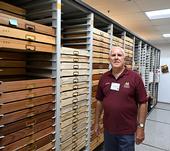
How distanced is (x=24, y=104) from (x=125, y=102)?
0.97 m

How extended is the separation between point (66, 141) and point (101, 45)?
4.56 feet

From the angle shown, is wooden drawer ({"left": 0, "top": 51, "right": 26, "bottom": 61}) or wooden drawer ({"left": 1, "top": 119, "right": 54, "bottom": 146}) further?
wooden drawer ({"left": 0, "top": 51, "right": 26, "bottom": 61})

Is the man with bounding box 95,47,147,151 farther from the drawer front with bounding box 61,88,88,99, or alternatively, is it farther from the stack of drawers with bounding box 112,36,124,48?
the stack of drawers with bounding box 112,36,124,48

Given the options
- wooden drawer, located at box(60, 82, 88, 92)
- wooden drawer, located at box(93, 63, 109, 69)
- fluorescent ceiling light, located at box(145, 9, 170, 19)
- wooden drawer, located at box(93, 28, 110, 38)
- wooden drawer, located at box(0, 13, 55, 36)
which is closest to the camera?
wooden drawer, located at box(0, 13, 55, 36)

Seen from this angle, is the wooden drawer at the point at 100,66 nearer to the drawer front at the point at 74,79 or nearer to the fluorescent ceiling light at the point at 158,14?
the drawer front at the point at 74,79

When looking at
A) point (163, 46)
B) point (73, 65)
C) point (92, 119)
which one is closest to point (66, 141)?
point (92, 119)

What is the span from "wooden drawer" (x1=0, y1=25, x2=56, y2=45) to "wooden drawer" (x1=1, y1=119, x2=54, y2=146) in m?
0.75

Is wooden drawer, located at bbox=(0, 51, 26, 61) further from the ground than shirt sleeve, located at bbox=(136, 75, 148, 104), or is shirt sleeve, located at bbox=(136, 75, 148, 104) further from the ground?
wooden drawer, located at bbox=(0, 51, 26, 61)

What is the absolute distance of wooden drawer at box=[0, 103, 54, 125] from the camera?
1.44 m

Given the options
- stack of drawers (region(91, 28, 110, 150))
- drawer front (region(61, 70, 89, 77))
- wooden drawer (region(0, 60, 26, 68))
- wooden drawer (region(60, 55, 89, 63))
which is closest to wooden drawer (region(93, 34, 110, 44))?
stack of drawers (region(91, 28, 110, 150))

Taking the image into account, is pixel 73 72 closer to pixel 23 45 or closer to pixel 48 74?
pixel 48 74

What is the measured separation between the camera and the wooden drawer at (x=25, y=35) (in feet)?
4.45

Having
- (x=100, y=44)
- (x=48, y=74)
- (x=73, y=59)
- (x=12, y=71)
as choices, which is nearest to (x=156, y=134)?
(x=100, y=44)

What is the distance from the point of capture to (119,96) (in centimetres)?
196
